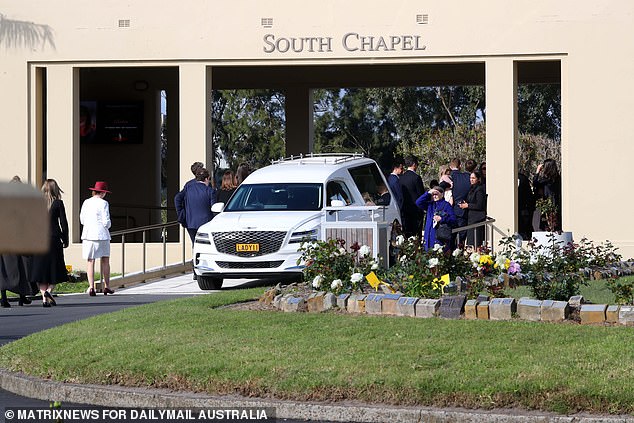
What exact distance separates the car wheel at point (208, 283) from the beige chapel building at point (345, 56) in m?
5.82

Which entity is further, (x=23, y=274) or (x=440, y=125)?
(x=440, y=125)

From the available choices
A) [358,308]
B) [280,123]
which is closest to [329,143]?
[280,123]

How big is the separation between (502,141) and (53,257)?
35.0 feet

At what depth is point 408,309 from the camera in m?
11.2

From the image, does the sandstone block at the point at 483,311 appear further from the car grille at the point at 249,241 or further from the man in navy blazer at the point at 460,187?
the man in navy blazer at the point at 460,187

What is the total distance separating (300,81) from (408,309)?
22497 millimetres

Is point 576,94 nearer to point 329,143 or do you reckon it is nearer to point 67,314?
point 67,314

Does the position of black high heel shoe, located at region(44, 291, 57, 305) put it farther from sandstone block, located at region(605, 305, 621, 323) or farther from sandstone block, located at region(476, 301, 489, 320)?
sandstone block, located at region(605, 305, 621, 323)

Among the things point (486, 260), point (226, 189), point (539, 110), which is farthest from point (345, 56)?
point (539, 110)

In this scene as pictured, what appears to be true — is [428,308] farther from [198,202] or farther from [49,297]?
[198,202]

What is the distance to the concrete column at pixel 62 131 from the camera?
25.1 metres

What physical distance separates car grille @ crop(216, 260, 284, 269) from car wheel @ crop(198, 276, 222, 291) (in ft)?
1.49

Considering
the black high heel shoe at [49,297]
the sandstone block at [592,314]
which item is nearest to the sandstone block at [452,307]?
the sandstone block at [592,314]

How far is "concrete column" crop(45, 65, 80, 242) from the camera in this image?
82.3ft
